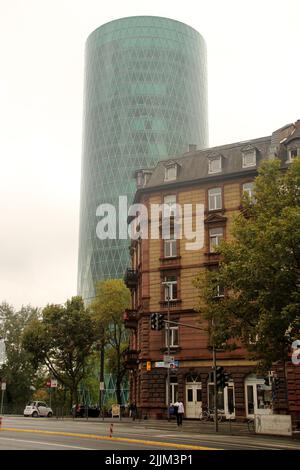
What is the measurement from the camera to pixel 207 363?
4462cm

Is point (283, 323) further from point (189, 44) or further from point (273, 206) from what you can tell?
point (189, 44)

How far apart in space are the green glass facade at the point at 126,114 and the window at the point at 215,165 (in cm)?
8914

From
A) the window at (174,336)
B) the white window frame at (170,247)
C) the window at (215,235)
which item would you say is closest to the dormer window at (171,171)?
the white window frame at (170,247)

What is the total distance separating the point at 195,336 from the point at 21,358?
33.3 m

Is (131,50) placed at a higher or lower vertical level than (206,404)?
higher

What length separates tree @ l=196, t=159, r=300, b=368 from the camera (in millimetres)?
26359

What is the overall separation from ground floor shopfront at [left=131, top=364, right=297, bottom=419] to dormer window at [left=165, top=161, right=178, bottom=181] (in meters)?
15.5

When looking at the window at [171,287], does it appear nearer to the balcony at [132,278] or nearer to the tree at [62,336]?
the balcony at [132,278]

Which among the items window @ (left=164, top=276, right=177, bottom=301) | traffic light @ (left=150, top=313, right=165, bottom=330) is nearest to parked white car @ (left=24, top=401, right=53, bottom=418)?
window @ (left=164, top=276, right=177, bottom=301)

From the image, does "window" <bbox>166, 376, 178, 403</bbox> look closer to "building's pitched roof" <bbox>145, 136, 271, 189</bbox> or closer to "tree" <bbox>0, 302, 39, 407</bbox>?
"building's pitched roof" <bbox>145, 136, 271, 189</bbox>

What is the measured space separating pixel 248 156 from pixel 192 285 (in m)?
11.1

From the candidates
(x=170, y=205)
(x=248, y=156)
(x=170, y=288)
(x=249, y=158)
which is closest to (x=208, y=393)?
(x=170, y=288)

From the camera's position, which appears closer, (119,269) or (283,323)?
(283,323)

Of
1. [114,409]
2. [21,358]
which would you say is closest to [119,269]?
[21,358]
